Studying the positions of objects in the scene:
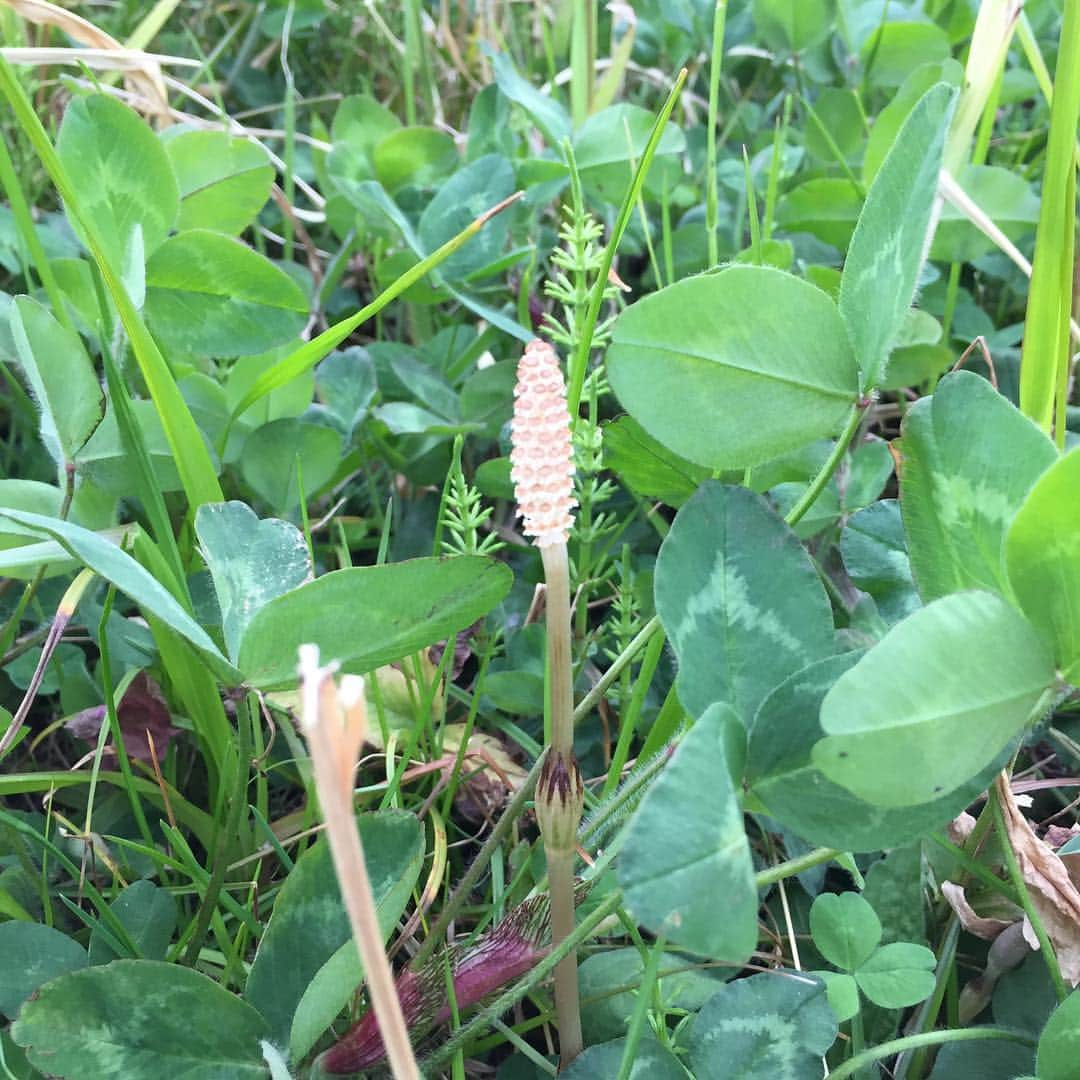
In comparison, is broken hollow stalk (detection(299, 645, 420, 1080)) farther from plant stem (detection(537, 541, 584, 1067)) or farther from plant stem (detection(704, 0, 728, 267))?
plant stem (detection(704, 0, 728, 267))

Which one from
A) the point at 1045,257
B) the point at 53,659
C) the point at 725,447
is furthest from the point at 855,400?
the point at 53,659

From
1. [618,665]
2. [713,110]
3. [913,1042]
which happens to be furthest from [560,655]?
[713,110]

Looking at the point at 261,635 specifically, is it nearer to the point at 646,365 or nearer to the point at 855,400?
the point at 646,365

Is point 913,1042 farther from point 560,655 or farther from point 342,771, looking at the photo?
point 342,771

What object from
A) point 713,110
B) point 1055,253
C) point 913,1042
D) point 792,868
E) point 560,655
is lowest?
point 913,1042

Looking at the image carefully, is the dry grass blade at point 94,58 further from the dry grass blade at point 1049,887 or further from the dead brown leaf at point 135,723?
the dry grass blade at point 1049,887

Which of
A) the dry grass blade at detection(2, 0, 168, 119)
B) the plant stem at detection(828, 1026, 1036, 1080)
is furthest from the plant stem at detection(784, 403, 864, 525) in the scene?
the dry grass blade at detection(2, 0, 168, 119)

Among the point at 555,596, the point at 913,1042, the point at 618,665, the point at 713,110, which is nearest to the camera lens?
the point at 555,596
